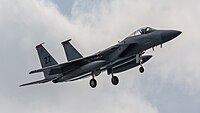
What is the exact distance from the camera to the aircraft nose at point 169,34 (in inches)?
2234

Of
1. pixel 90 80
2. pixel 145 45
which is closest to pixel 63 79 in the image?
pixel 90 80

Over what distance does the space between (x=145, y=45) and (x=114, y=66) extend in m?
3.36

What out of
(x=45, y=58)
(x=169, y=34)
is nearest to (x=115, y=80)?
(x=169, y=34)

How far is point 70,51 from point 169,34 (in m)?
10.4

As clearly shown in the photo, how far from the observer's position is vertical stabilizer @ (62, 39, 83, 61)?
6322cm

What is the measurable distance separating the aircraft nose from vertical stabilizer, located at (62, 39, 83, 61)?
359 inches

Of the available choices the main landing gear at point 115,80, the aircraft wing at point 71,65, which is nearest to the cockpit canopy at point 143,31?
the aircraft wing at point 71,65

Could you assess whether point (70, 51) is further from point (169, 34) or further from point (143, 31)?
point (169, 34)

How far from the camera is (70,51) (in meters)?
63.4

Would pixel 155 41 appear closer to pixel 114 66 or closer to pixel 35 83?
pixel 114 66

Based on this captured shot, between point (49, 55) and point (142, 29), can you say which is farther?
point (49, 55)

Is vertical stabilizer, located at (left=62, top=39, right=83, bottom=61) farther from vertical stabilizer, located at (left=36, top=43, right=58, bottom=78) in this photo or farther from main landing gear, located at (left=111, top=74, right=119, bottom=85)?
main landing gear, located at (left=111, top=74, right=119, bottom=85)

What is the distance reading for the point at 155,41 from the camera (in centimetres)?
5722

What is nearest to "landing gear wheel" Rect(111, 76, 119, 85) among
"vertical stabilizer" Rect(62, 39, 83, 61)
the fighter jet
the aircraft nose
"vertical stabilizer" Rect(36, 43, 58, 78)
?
the fighter jet
